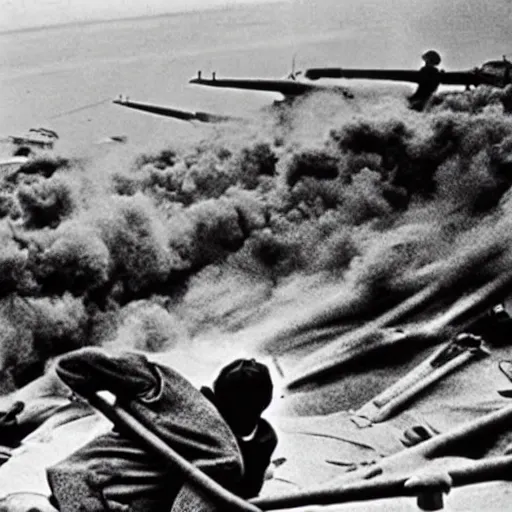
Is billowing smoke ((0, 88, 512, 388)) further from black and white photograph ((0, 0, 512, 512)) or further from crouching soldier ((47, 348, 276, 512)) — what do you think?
crouching soldier ((47, 348, 276, 512))

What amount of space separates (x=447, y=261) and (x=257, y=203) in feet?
4.24

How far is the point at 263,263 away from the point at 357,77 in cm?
139

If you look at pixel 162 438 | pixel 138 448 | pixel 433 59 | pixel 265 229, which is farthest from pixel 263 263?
pixel 433 59

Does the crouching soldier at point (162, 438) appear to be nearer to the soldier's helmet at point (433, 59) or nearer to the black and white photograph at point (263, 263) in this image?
the black and white photograph at point (263, 263)

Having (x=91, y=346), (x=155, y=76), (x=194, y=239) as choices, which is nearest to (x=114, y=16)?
(x=155, y=76)

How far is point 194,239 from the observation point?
7875 millimetres

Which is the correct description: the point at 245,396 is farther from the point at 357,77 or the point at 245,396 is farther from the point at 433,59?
the point at 433,59

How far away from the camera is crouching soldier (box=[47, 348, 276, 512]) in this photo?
725cm

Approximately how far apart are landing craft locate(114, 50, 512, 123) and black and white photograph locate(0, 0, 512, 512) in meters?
0.01

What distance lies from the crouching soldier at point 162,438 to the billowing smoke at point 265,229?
374mm

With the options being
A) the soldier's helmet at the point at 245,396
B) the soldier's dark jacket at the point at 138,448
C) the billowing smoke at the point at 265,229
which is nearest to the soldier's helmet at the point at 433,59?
the billowing smoke at the point at 265,229

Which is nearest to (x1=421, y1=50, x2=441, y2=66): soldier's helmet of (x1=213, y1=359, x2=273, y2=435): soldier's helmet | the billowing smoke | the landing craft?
the landing craft

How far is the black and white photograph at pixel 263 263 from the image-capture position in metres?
7.30

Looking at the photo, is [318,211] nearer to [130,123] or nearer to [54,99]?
[130,123]
